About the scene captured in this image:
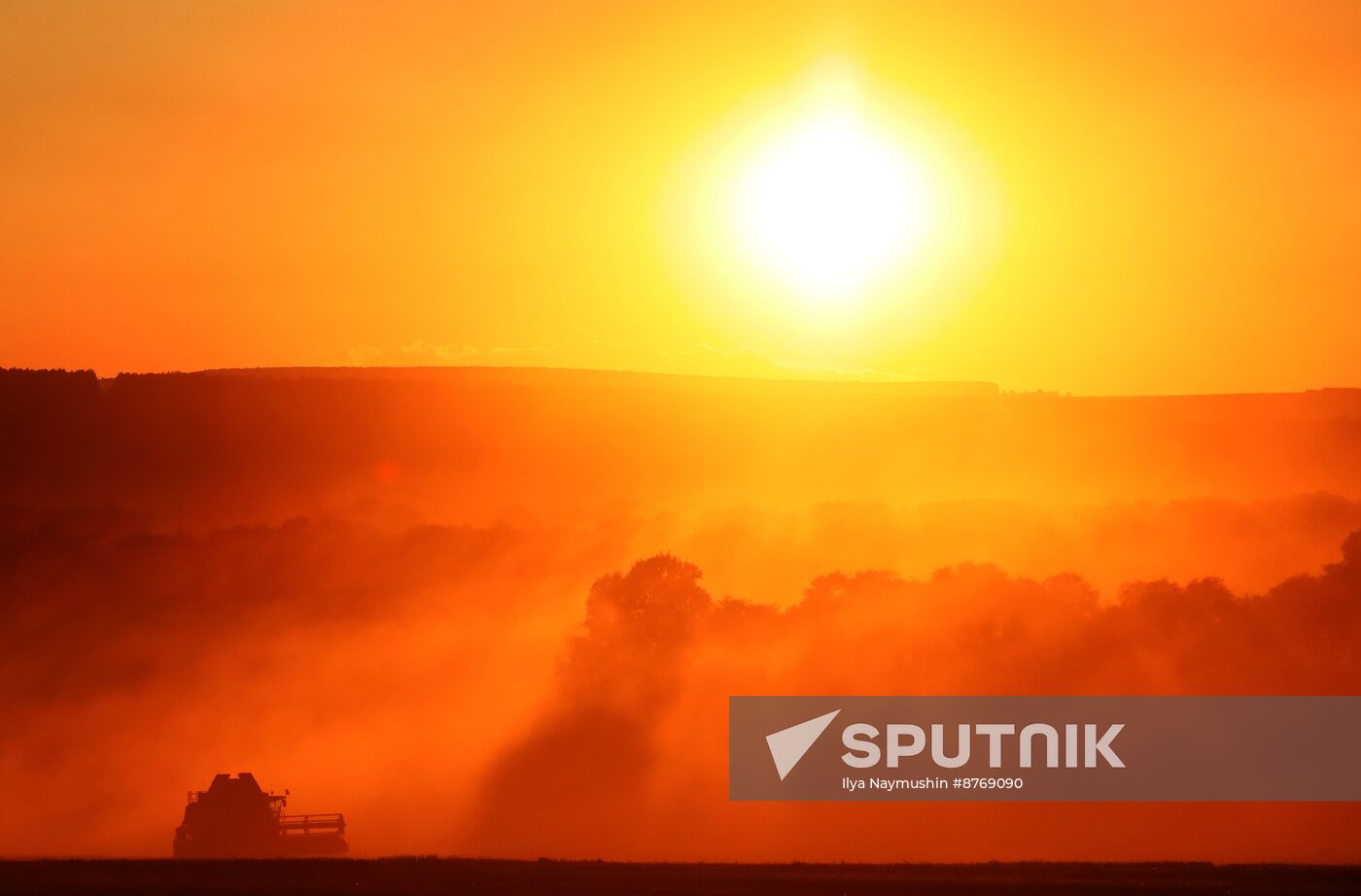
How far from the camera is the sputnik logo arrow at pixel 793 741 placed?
8250 centimetres

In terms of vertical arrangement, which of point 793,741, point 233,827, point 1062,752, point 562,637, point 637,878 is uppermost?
point 562,637

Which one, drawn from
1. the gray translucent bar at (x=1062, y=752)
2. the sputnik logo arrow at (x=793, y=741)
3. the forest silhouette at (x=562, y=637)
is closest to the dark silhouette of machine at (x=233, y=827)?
the forest silhouette at (x=562, y=637)

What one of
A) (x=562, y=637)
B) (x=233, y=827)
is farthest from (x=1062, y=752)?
(x=562, y=637)

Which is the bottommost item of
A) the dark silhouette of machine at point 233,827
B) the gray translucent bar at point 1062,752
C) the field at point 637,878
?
the field at point 637,878

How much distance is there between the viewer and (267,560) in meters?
178

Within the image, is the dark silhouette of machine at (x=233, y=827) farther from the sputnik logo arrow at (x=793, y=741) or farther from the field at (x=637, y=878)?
the sputnik logo arrow at (x=793, y=741)

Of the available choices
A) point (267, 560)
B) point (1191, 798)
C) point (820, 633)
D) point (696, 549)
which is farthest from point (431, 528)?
point (1191, 798)

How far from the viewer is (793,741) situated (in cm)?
8406

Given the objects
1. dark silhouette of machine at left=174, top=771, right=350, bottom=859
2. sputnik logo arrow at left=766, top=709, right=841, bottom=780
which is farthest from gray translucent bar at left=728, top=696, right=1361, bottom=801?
dark silhouette of machine at left=174, top=771, right=350, bottom=859

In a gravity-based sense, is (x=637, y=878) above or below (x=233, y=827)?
below

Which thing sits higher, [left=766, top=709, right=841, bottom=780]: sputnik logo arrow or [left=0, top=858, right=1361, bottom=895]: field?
[left=766, top=709, right=841, bottom=780]: sputnik logo arrow

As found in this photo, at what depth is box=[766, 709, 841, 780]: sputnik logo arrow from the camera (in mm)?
82500

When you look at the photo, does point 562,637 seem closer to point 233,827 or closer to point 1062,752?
point 1062,752

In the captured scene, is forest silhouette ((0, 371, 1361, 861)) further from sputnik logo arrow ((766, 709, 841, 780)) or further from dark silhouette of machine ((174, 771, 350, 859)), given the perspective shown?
dark silhouette of machine ((174, 771, 350, 859))
